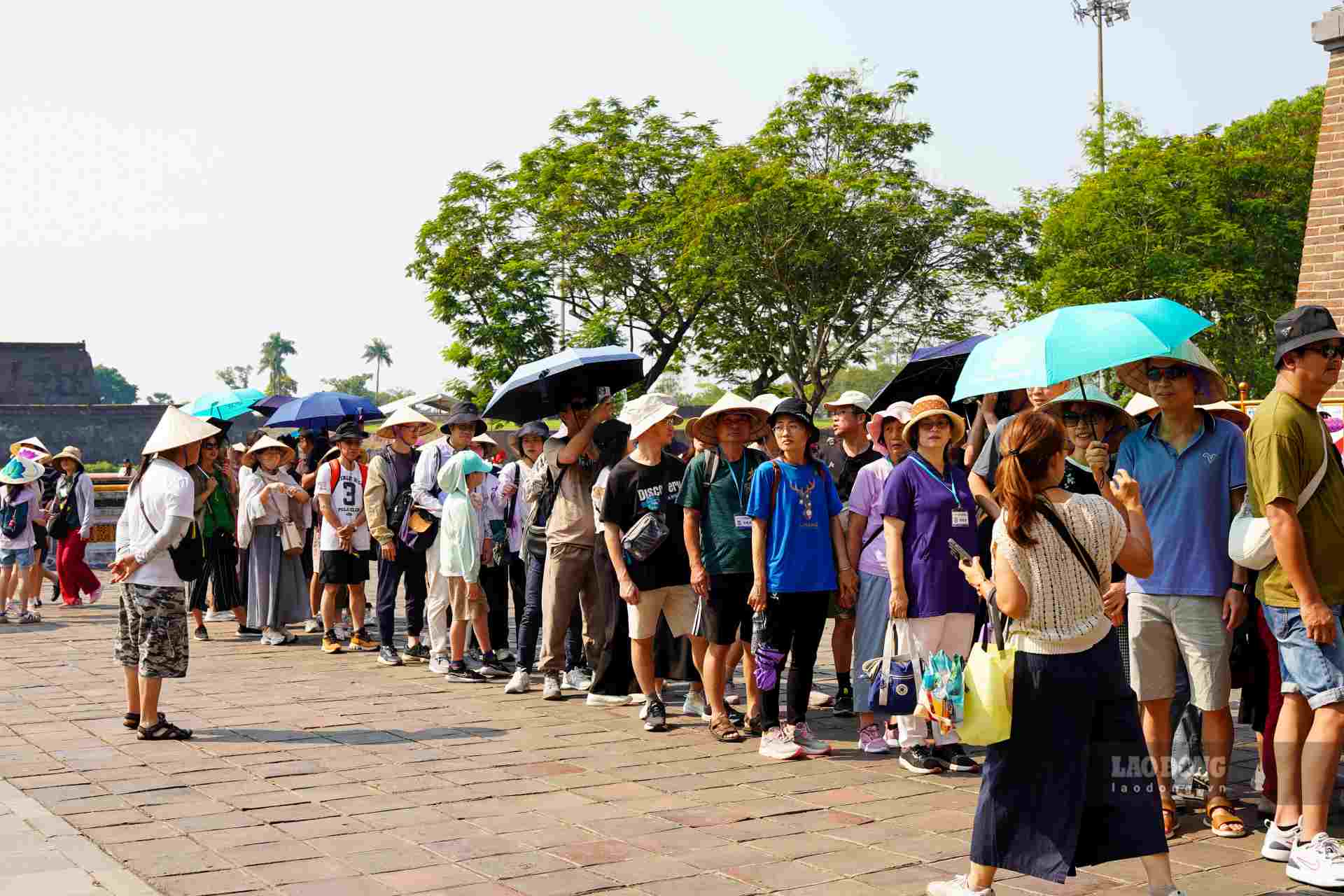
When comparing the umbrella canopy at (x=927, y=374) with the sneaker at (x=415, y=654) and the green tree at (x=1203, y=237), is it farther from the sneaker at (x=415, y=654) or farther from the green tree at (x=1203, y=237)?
the green tree at (x=1203, y=237)

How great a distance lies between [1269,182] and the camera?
32.0 metres

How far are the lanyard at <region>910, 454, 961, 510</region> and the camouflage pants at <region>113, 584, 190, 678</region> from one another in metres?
4.18

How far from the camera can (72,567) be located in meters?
15.4

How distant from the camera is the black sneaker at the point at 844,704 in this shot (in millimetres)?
8641

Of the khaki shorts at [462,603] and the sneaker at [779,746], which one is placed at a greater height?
the khaki shorts at [462,603]

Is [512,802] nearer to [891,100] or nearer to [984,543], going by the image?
[984,543]

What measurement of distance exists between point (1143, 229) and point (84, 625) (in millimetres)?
26182

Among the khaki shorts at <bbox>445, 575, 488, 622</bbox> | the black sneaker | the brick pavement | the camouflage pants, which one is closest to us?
the brick pavement

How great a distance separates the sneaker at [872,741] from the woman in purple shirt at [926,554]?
243mm

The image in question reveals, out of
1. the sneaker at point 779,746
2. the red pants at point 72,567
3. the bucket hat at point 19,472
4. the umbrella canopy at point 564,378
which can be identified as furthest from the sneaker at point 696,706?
the red pants at point 72,567

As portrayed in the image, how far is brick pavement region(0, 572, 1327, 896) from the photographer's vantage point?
5074 mm

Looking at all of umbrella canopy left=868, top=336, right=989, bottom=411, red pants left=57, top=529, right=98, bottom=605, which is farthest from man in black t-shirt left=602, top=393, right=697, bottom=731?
red pants left=57, top=529, right=98, bottom=605

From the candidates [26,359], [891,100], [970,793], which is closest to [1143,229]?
[891,100]

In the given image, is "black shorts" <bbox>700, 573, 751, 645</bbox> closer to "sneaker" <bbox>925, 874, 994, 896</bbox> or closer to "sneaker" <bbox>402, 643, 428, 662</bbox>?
"sneaker" <bbox>925, 874, 994, 896</bbox>
